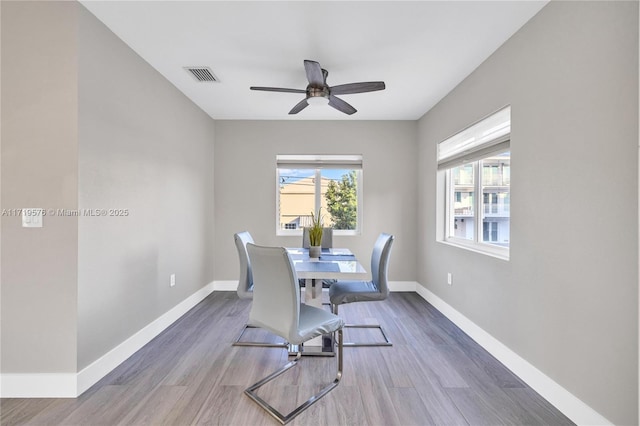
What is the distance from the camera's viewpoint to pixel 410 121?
14.1ft

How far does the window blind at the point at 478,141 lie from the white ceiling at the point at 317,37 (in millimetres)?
541

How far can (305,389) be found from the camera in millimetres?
1954

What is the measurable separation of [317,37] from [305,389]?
2.59 meters

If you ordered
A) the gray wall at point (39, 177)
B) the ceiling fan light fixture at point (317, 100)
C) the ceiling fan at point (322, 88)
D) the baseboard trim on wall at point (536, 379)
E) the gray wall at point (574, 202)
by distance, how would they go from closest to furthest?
the gray wall at point (574, 202)
the baseboard trim on wall at point (536, 379)
the gray wall at point (39, 177)
the ceiling fan at point (322, 88)
the ceiling fan light fixture at point (317, 100)

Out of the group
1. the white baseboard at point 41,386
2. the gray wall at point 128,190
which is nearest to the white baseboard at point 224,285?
the gray wall at point 128,190

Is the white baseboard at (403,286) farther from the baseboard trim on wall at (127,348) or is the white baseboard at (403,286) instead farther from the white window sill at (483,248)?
the baseboard trim on wall at (127,348)

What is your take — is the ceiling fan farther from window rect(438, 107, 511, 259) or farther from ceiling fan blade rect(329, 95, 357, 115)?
window rect(438, 107, 511, 259)

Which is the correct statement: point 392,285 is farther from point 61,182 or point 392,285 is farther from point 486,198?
point 61,182

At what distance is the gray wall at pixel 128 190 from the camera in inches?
77.2

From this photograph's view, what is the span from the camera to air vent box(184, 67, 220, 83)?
2746mm

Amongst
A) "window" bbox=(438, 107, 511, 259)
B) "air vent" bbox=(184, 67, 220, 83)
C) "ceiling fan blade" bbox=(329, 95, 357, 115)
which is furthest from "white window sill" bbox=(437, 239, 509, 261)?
"air vent" bbox=(184, 67, 220, 83)

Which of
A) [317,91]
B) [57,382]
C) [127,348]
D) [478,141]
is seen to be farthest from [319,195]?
[57,382]

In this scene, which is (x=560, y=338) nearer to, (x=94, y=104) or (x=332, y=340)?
(x=332, y=340)

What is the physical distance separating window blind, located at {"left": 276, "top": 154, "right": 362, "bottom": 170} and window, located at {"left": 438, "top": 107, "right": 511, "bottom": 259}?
1.25 m
